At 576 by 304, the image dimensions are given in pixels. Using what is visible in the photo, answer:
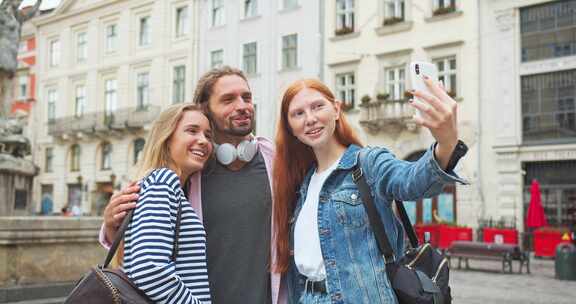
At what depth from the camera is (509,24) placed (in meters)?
18.7

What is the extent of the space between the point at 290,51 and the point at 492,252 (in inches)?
535

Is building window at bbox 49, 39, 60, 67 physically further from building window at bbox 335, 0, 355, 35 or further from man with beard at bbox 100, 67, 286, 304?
man with beard at bbox 100, 67, 286, 304

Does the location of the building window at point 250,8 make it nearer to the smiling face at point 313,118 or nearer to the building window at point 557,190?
Answer: the building window at point 557,190

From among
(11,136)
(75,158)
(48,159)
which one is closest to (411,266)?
(11,136)

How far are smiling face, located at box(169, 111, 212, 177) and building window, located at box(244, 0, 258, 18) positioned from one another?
24.4 metres

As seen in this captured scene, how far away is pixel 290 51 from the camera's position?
24594 millimetres

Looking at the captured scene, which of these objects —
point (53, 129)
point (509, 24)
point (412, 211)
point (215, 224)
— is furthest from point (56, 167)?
point (215, 224)

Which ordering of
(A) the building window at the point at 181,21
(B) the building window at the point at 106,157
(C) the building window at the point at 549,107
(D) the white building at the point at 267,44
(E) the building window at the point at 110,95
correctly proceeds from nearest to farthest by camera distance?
(C) the building window at the point at 549,107
(D) the white building at the point at 267,44
(A) the building window at the point at 181,21
(B) the building window at the point at 106,157
(E) the building window at the point at 110,95

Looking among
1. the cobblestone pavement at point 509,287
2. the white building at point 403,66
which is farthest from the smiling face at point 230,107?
the white building at point 403,66

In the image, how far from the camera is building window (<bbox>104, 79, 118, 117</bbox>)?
32.2 meters

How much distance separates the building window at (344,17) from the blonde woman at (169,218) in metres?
21.0

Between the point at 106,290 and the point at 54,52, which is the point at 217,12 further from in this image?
the point at 106,290

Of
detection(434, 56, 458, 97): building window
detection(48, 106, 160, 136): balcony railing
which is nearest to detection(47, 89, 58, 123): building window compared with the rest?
detection(48, 106, 160, 136): balcony railing

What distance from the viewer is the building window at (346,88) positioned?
22.7 metres
